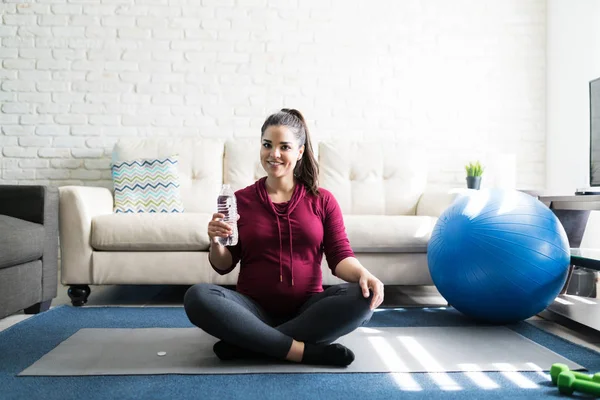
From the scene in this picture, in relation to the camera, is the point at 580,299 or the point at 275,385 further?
the point at 580,299

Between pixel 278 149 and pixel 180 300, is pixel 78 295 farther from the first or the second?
pixel 278 149

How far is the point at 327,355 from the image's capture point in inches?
62.3

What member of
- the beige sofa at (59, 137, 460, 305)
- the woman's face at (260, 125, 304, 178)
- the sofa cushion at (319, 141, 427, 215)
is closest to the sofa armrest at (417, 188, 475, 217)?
the beige sofa at (59, 137, 460, 305)

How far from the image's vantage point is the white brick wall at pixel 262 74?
3.55 m

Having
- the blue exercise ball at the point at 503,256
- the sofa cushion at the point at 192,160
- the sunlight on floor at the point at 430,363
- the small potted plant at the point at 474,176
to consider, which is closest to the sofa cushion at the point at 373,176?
the small potted plant at the point at 474,176

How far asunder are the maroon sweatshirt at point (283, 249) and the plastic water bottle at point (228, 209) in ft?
0.26

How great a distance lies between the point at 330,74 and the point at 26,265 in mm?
2262

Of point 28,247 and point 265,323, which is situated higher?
point 28,247

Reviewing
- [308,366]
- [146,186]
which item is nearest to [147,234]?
[146,186]

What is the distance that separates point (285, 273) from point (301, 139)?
1.46 feet

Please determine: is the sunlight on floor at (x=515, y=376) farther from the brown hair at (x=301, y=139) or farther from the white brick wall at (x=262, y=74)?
the white brick wall at (x=262, y=74)

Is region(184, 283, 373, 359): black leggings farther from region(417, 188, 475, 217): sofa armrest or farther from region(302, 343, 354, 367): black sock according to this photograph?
region(417, 188, 475, 217): sofa armrest

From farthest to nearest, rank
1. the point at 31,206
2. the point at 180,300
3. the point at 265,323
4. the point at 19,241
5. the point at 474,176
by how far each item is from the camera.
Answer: the point at 474,176, the point at 180,300, the point at 31,206, the point at 19,241, the point at 265,323

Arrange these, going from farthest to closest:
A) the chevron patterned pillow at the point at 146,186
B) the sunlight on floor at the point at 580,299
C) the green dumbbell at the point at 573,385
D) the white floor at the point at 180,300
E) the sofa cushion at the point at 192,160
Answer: the sofa cushion at the point at 192,160 < the chevron patterned pillow at the point at 146,186 < the sunlight on floor at the point at 580,299 < the white floor at the point at 180,300 < the green dumbbell at the point at 573,385
